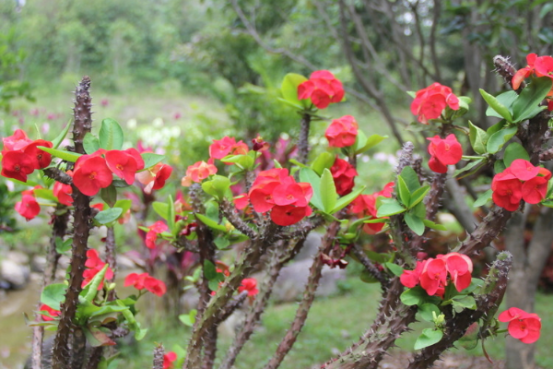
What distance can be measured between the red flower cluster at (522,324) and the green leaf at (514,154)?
321mm

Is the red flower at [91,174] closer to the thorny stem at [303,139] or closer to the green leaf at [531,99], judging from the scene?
the thorny stem at [303,139]

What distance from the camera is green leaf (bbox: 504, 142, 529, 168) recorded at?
3.20ft

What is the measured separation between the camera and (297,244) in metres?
1.21

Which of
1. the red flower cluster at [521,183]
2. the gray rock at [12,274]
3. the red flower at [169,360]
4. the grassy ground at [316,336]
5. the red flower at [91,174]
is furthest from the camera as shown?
the gray rock at [12,274]

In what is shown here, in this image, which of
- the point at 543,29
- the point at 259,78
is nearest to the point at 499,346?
the point at 543,29

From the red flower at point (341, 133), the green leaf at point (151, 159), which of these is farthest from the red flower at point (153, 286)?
the red flower at point (341, 133)

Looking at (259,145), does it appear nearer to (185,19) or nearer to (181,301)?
(181,301)

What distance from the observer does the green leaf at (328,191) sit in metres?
0.96

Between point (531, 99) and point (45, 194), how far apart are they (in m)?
1.18

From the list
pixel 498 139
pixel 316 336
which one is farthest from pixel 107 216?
pixel 316 336

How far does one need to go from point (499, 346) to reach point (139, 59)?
20.1 meters

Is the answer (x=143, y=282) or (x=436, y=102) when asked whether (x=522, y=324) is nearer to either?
(x=436, y=102)

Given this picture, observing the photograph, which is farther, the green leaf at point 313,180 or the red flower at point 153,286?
the red flower at point 153,286

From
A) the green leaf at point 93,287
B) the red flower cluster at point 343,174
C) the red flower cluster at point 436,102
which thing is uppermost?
the red flower cluster at point 436,102
